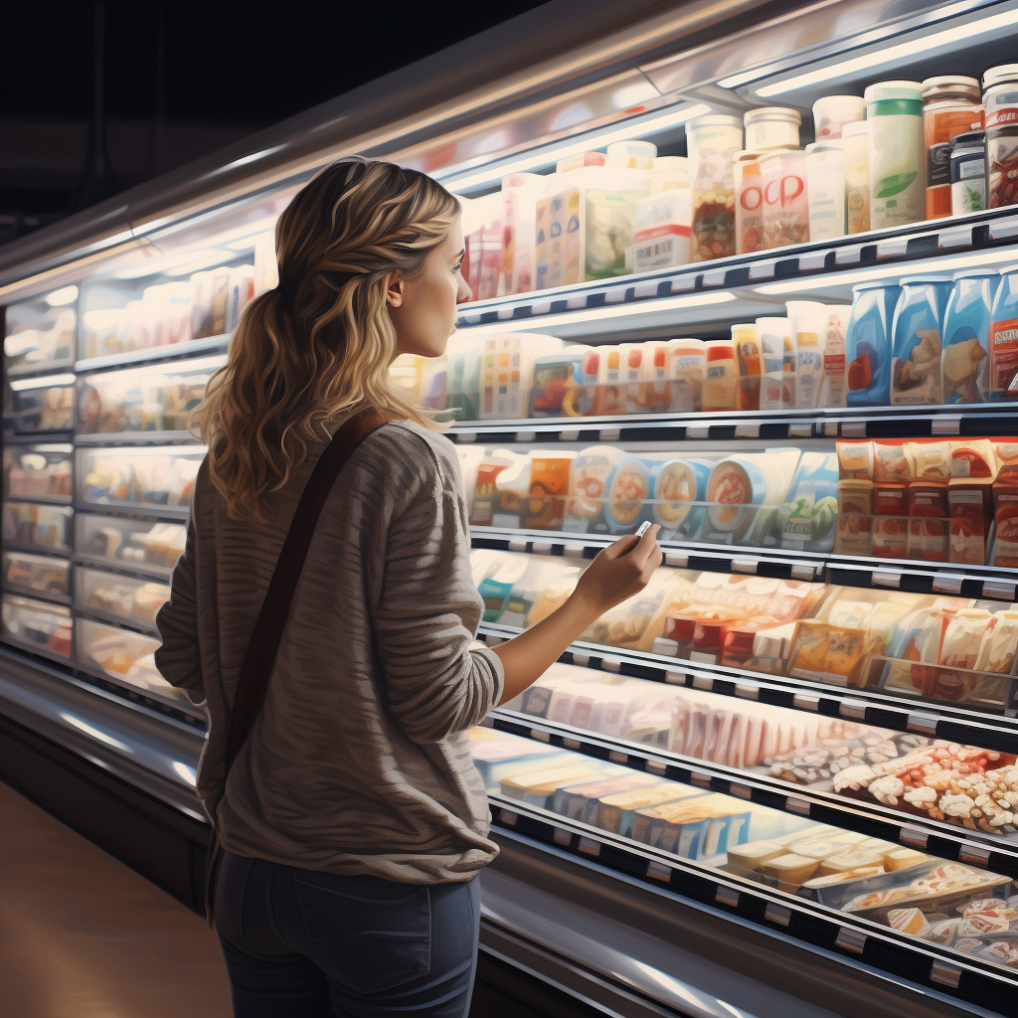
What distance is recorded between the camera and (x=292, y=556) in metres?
1.27

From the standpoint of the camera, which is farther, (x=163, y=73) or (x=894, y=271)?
(x=163, y=73)

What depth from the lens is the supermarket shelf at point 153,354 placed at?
3.86 metres

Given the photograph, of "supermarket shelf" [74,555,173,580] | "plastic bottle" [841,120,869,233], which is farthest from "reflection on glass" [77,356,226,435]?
"plastic bottle" [841,120,869,233]

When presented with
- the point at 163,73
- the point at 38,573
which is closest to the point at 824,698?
the point at 163,73

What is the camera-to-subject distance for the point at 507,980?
223 centimetres

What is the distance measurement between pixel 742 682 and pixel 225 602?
132cm

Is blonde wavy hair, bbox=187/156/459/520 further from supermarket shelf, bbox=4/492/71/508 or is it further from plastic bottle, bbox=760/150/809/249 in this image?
supermarket shelf, bbox=4/492/71/508

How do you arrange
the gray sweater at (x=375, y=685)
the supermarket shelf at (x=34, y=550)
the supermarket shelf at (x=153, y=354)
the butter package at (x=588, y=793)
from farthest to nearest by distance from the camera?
the supermarket shelf at (x=34, y=550)
the supermarket shelf at (x=153, y=354)
the butter package at (x=588, y=793)
the gray sweater at (x=375, y=685)

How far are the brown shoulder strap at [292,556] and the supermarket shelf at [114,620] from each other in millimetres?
3085

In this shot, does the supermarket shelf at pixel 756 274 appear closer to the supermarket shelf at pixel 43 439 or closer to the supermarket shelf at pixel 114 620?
the supermarket shelf at pixel 114 620

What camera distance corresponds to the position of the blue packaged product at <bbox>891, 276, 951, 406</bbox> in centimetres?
207

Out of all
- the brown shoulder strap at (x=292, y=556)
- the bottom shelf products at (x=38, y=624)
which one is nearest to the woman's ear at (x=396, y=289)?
the brown shoulder strap at (x=292, y=556)

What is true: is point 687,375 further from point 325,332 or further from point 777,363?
point 325,332

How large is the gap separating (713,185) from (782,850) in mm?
1566
